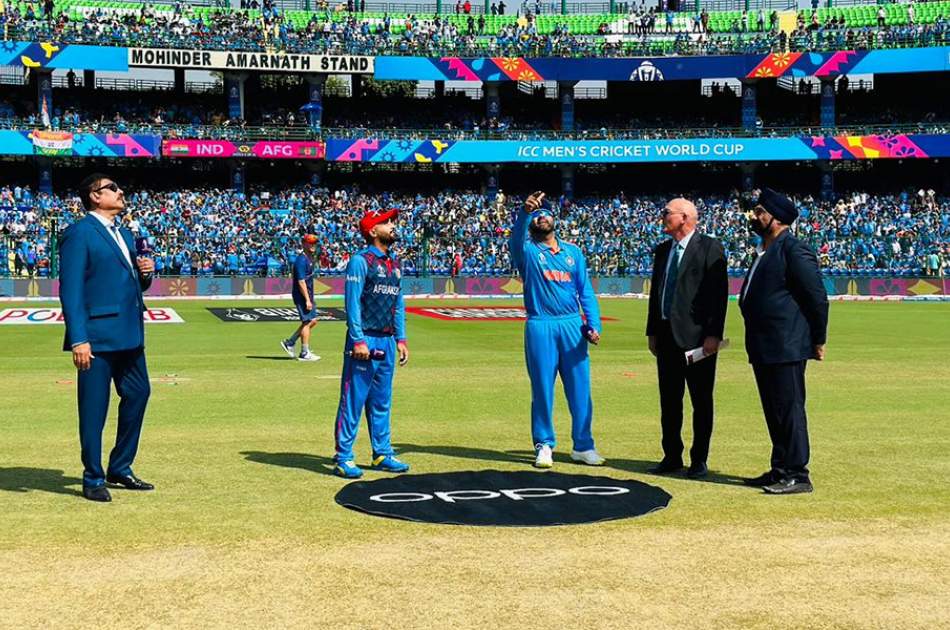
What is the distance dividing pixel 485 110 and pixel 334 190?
10588 millimetres

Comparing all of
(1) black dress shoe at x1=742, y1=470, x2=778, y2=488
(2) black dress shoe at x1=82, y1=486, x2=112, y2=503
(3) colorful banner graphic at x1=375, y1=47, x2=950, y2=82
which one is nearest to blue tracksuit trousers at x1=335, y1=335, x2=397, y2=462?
(2) black dress shoe at x1=82, y1=486, x2=112, y2=503

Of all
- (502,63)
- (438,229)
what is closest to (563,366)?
(438,229)

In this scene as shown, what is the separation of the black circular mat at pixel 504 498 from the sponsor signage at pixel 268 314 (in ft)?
65.7

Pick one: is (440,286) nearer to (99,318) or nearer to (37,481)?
(37,481)

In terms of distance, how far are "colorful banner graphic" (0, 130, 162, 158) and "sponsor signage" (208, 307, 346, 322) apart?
72.3 feet

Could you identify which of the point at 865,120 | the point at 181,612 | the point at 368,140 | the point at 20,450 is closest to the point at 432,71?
the point at 368,140

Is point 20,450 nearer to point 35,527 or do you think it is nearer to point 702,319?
point 35,527

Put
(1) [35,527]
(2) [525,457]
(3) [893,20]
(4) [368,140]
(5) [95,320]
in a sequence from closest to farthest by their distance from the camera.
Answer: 1. (1) [35,527]
2. (5) [95,320]
3. (2) [525,457]
4. (4) [368,140]
5. (3) [893,20]

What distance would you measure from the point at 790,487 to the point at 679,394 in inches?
49.5

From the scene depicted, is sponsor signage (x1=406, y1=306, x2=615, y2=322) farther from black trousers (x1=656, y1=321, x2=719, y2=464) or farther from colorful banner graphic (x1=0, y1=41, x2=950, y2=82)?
colorful banner graphic (x1=0, y1=41, x2=950, y2=82)

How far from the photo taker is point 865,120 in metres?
58.4

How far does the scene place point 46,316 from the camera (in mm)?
29578

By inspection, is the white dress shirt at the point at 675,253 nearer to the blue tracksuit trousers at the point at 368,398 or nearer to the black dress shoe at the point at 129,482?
the blue tracksuit trousers at the point at 368,398

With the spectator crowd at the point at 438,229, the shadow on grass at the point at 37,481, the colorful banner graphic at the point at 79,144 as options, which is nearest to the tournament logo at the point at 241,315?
the spectator crowd at the point at 438,229
